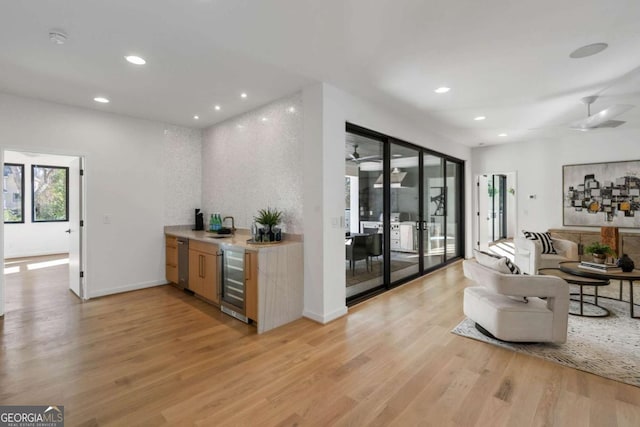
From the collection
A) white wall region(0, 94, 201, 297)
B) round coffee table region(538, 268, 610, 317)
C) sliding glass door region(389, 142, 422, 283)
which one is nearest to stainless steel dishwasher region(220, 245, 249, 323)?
white wall region(0, 94, 201, 297)

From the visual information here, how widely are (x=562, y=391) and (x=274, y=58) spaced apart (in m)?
3.70

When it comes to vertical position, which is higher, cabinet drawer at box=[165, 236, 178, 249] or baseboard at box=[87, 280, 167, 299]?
cabinet drawer at box=[165, 236, 178, 249]

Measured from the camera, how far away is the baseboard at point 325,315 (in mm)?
3530

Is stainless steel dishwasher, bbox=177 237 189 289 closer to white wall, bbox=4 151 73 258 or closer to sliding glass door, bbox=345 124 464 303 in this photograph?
sliding glass door, bbox=345 124 464 303

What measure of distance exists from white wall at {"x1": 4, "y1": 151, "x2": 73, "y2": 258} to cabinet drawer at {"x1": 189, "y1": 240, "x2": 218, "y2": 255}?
5.47m

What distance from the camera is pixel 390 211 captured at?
4.80 meters

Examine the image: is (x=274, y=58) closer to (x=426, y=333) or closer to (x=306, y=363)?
(x=306, y=363)

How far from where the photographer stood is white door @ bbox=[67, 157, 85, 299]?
4.55m

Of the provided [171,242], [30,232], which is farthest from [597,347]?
[30,232]

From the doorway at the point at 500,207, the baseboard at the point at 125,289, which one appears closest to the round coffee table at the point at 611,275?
the doorway at the point at 500,207

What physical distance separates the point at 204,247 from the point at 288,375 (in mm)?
2355

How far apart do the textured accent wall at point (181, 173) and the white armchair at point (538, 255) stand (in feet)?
19.7

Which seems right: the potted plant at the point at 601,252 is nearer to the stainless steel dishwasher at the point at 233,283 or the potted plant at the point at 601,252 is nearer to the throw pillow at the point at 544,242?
the throw pillow at the point at 544,242

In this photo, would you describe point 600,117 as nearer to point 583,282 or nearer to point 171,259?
point 583,282
